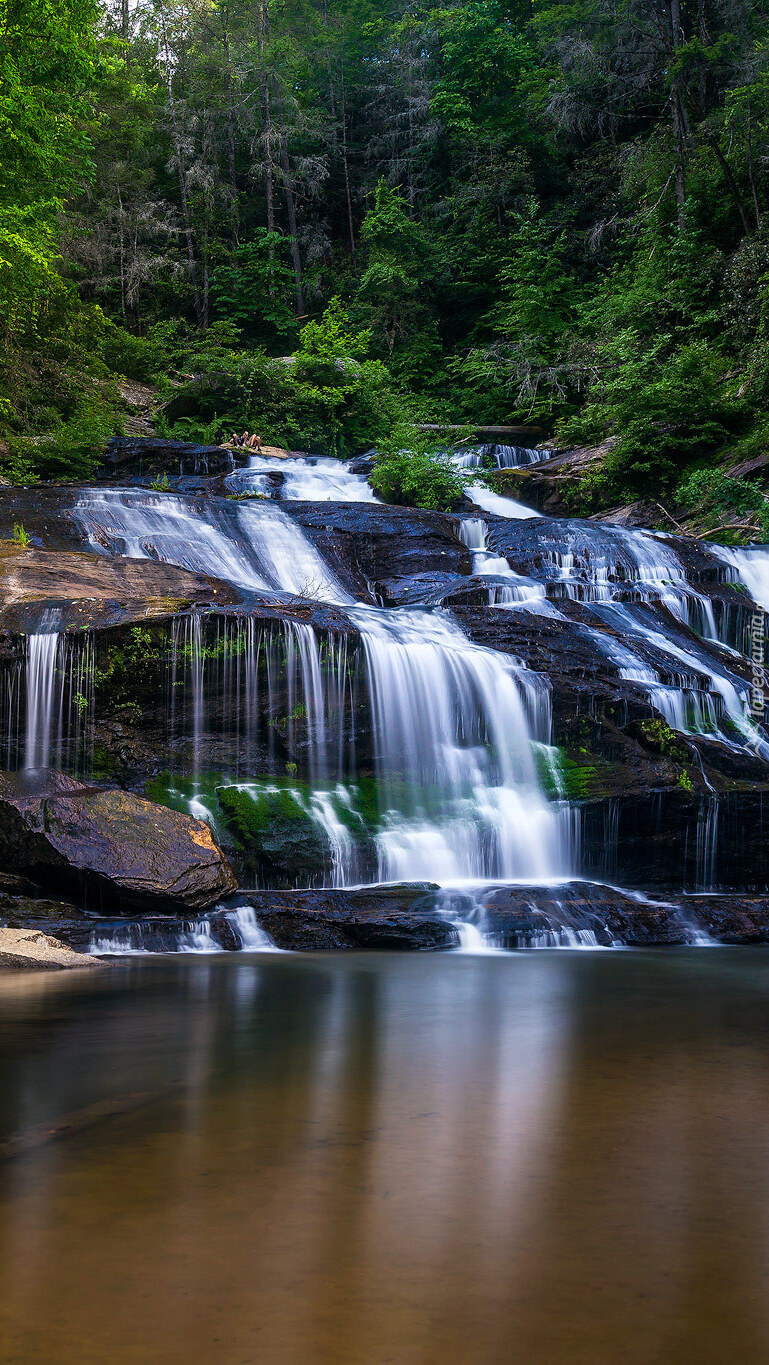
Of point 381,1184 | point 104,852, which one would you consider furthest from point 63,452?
point 381,1184

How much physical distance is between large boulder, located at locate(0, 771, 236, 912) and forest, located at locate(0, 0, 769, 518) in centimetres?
1130

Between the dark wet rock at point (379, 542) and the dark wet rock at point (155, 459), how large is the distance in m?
4.91

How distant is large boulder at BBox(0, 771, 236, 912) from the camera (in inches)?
331

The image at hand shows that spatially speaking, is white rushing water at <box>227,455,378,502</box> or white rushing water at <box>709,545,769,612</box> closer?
white rushing water at <box>709,545,769,612</box>

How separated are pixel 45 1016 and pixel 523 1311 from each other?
13.0 feet

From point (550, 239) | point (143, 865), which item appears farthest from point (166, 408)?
point (143, 865)

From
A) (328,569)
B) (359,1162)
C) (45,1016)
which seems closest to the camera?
(359,1162)

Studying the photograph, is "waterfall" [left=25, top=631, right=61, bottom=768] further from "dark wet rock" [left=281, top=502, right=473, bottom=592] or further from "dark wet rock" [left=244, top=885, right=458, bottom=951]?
"dark wet rock" [left=281, top=502, right=473, bottom=592]

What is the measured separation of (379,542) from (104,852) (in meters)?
9.66

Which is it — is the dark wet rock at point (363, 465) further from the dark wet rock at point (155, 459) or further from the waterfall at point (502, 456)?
the dark wet rock at point (155, 459)

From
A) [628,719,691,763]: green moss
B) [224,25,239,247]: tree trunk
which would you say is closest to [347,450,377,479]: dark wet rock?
[628,719,691,763]: green moss

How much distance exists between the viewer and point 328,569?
643 inches

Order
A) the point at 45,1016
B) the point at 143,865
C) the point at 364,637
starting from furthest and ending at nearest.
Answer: the point at 364,637, the point at 143,865, the point at 45,1016

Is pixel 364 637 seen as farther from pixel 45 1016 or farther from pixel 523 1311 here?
pixel 523 1311
